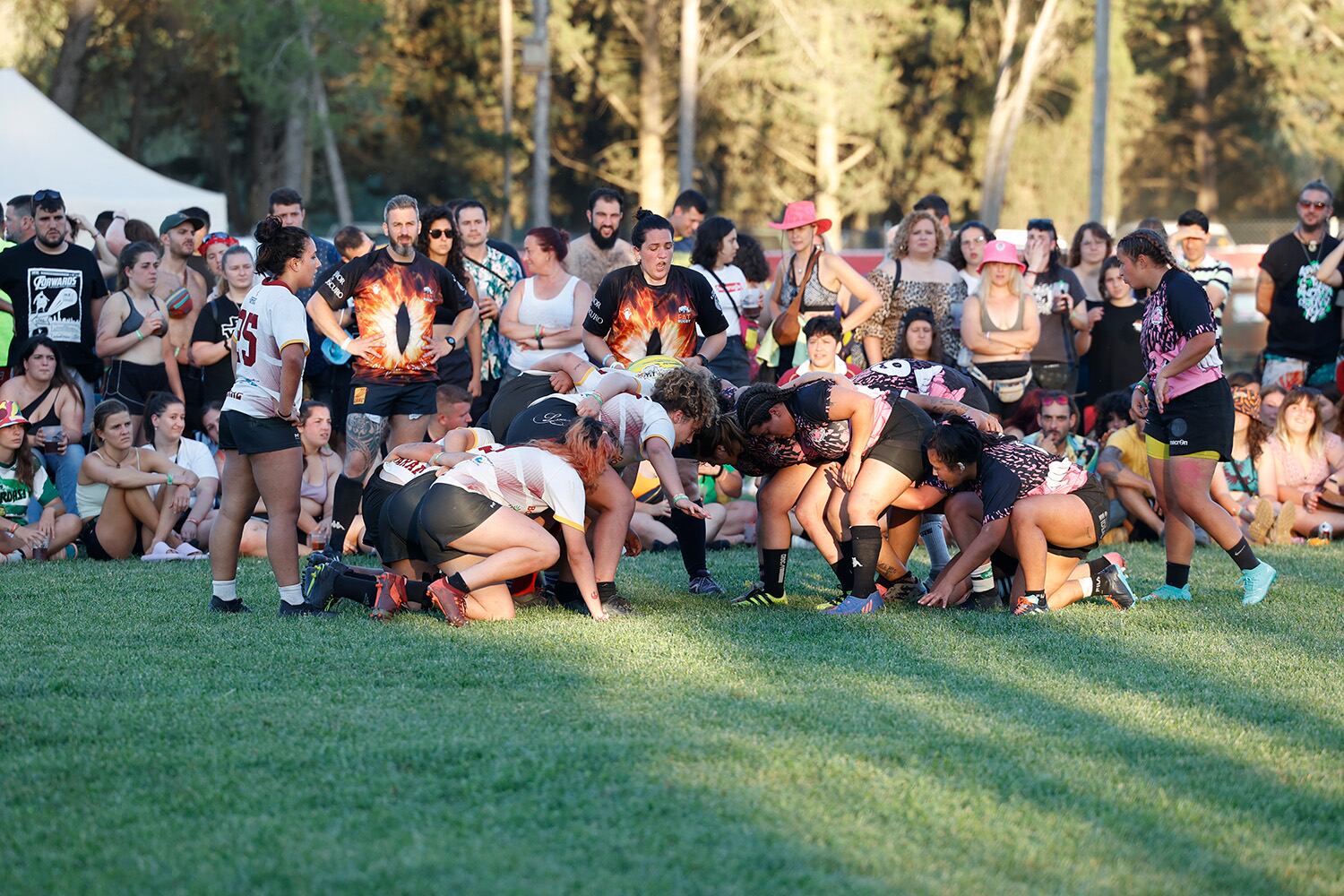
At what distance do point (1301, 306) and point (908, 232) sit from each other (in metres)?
3.11

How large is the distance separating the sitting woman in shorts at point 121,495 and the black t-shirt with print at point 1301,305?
786 cm

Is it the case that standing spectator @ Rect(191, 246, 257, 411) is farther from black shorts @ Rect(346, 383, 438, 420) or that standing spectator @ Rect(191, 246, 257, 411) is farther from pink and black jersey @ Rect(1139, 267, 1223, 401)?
pink and black jersey @ Rect(1139, 267, 1223, 401)

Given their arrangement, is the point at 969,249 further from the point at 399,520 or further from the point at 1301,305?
the point at 399,520

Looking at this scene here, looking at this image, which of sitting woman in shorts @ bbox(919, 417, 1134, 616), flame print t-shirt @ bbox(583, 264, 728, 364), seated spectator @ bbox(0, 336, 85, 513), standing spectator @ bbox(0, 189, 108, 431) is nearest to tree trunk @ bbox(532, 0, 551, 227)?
standing spectator @ bbox(0, 189, 108, 431)

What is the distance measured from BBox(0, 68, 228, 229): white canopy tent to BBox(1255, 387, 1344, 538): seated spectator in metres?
11.0

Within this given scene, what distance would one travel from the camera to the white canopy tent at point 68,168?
15609 mm

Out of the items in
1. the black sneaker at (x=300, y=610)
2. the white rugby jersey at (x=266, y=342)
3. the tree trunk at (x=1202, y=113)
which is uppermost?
the tree trunk at (x=1202, y=113)

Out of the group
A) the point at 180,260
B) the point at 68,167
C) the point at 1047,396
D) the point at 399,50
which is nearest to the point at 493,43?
the point at 399,50

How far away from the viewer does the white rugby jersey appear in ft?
21.1

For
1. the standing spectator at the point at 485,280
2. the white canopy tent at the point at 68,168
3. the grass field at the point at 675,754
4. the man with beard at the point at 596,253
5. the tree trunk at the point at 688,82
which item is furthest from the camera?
the tree trunk at the point at 688,82

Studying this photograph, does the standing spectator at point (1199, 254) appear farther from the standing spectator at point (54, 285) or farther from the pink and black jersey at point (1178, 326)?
the standing spectator at point (54, 285)

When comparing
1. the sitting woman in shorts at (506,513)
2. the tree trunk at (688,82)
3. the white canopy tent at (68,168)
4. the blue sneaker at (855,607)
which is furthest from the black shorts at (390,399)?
the tree trunk at (688,82)

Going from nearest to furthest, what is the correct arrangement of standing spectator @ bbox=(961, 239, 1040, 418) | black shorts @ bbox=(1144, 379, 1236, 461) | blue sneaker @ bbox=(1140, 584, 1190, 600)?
black shorts @ bbox=(1144, 379, 1236, 461)
blue sneaker @ bbox=(1140, 584, 1190, 600)
standing spectator @ bbox=(961, 239, 1040, 418)

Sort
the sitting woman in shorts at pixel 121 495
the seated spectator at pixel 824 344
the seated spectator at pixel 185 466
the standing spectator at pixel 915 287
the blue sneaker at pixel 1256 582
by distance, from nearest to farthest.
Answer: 1. the blue sneaker at pixel 1256 582
2. the sitting woman in shorts at pixel 121 495
3. the seated spectator at pixel 185 466
4. the seated spectator at pixel 824 344
5. the standing spectator at pixel 915 287
